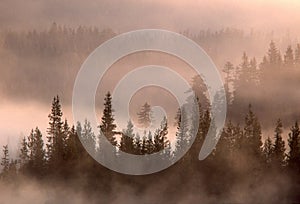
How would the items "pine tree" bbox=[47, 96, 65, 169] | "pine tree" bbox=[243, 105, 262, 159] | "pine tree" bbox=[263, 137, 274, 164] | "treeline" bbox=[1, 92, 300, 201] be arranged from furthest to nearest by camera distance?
1. "pine tree" bbox=[47, 96, 65, 169]
2. "pine tree" bbox=[243, 105, 262, 159]
3. "pine tree" bbox=[263, 137, 274, 164]
4. "treeline" bbox=[1, 92, 300, 201]

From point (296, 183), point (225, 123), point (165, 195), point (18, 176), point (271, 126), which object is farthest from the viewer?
point (271, 126)

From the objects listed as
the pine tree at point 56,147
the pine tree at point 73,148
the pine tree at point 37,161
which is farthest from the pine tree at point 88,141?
the pine tree at point 37,161

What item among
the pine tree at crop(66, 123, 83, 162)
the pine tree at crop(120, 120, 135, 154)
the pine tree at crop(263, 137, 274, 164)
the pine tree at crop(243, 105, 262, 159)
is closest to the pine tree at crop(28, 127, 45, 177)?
the pine tree at crop(66, 123, 83, 162)

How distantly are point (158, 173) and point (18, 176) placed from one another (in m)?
32.8

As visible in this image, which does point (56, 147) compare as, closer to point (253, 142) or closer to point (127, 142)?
point (127, 142)

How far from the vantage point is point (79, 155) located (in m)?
152

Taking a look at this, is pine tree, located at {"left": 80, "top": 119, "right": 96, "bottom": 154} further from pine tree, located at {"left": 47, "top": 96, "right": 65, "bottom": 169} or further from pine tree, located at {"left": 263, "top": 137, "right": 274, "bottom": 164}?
pine tree, located at {"left": 263, "top": 137, "right": 274, "bottom": 164}

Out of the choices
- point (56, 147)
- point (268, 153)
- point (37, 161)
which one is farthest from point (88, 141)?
point (268, 153)

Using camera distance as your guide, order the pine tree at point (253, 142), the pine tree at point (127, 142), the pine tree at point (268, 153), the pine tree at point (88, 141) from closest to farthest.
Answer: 1. the pine tree at point (268, 153)
2. the pine tree at point (253, 142)
3. the pine tree at point (127, 142)
4. the pine tree at point (88, 141)

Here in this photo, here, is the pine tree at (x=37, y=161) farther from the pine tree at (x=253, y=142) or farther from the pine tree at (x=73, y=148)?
the pine tree at (x=253, y=142)

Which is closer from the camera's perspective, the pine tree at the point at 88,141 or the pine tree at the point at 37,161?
the pine tree at the point at 88,141

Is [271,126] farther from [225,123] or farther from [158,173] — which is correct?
[158,173]

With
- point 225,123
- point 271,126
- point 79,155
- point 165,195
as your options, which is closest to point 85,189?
point 79,155

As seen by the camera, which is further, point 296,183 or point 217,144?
point 217,144
